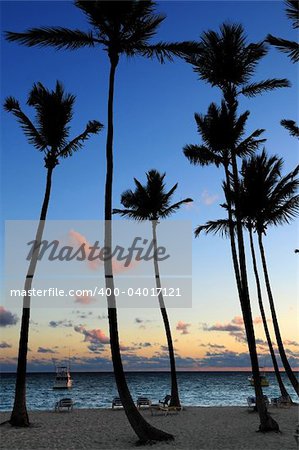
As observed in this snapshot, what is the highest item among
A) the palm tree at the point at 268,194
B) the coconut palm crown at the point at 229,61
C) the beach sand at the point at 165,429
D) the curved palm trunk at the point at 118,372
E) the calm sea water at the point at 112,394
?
the coconut palm crown at the point at 229,61

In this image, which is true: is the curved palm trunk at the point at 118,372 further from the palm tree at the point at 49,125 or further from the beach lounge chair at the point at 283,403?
the beach lounge chair at the point at 283,403

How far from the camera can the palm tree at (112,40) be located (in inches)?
521

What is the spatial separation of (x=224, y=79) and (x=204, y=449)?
13.0 m

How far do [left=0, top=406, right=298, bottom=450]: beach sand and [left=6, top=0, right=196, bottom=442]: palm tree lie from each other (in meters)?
1.35

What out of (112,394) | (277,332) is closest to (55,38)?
(277,332)

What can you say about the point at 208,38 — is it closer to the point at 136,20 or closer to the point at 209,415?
the point at 136,20

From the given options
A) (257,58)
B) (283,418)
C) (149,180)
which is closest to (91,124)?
(257,58)

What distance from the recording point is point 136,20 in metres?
14.7

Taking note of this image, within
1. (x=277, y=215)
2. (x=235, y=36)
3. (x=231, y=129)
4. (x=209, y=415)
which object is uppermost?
(x=235, y=36)

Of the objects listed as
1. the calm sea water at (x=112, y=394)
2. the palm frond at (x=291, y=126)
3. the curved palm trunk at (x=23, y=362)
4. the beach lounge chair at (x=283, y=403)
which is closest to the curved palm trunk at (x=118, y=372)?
the curved palm trunk at (x=23, y=362)

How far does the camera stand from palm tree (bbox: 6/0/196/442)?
13242 mm

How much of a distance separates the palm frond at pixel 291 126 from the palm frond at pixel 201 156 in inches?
140

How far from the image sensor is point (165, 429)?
55.6 feet

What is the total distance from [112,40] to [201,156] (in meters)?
6.36
